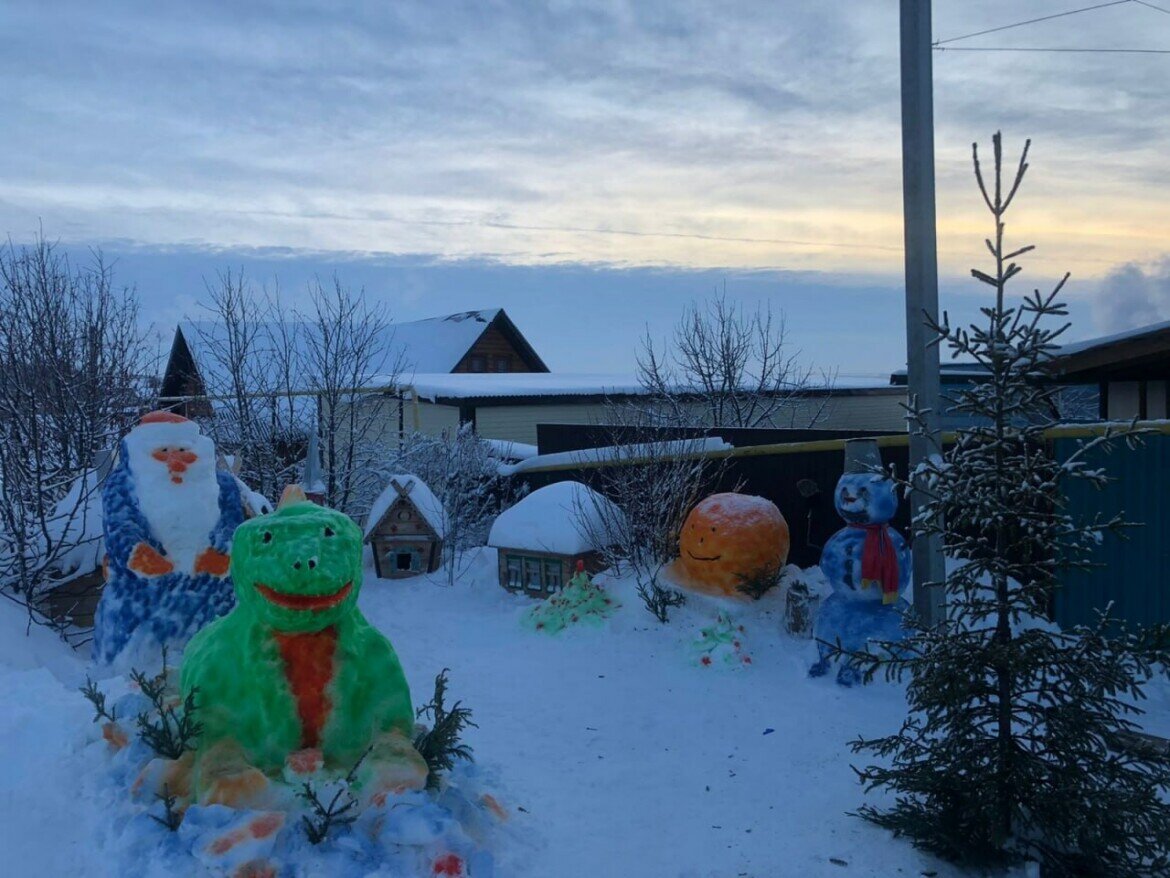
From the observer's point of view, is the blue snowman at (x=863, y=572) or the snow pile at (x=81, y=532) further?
the snow pile at (x=81, y=532)

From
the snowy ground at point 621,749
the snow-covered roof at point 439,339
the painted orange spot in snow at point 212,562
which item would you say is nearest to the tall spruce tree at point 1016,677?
the snowy ground at point 621,749

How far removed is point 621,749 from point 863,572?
253cm

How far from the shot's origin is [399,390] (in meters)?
18.4

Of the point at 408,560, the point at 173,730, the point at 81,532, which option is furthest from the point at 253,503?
the point at 173,730

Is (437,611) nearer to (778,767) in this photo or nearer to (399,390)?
(778,767)

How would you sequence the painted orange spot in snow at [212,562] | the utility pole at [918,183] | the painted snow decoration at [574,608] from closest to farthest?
the painted orange spot in snow at [212,562] → the utility pole at [918,183] → the painted snow decoration at [574,608]

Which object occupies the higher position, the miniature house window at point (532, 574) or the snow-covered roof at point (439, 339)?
the snow-covered roof at point (439, 339)

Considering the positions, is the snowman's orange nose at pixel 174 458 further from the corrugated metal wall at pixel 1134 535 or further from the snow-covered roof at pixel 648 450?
the corrugated metal wall at pixel 1134 535

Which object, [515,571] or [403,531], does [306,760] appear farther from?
[403,531]

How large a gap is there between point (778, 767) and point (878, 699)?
1502mm

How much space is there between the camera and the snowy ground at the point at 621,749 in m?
4.67

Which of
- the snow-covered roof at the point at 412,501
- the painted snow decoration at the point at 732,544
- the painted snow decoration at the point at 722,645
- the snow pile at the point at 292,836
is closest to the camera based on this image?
the snow pile at the point at 292,836

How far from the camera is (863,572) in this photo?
7.50m

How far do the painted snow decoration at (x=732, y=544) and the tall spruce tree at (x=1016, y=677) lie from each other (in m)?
3.94
